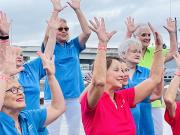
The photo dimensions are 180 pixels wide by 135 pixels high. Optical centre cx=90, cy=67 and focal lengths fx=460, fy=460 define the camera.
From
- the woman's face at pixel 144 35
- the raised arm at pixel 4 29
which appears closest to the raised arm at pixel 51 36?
the raised arm at pixel 4 29

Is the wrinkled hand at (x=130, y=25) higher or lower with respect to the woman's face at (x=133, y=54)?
higher

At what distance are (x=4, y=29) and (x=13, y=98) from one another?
1.75 m

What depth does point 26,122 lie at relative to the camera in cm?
353

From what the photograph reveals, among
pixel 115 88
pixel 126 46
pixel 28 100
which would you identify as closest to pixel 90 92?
pixel 115 88

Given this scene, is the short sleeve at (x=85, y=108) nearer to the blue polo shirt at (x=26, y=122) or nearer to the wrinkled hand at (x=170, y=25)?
the blue polo shirt at (x=26, y=122)

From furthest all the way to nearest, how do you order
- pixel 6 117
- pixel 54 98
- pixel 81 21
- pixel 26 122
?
pixel 81 21 → pixel 54 98 → pixel 26 122 → pixel 6 117

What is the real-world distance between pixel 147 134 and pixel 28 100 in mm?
1893

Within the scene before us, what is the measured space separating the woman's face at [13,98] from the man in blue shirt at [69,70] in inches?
111

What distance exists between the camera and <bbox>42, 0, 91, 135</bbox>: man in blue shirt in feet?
20.8

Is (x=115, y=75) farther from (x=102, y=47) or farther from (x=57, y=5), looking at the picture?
(x=57, y=5)

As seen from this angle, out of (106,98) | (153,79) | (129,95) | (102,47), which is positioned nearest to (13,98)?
(102,47)

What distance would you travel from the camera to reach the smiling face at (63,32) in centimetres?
638

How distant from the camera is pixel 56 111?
3.79 m

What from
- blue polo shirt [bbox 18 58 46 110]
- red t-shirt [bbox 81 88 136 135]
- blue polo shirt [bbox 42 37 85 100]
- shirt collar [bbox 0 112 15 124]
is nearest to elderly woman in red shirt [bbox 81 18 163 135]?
red t-shirt [bbox 81 88 136 135]
